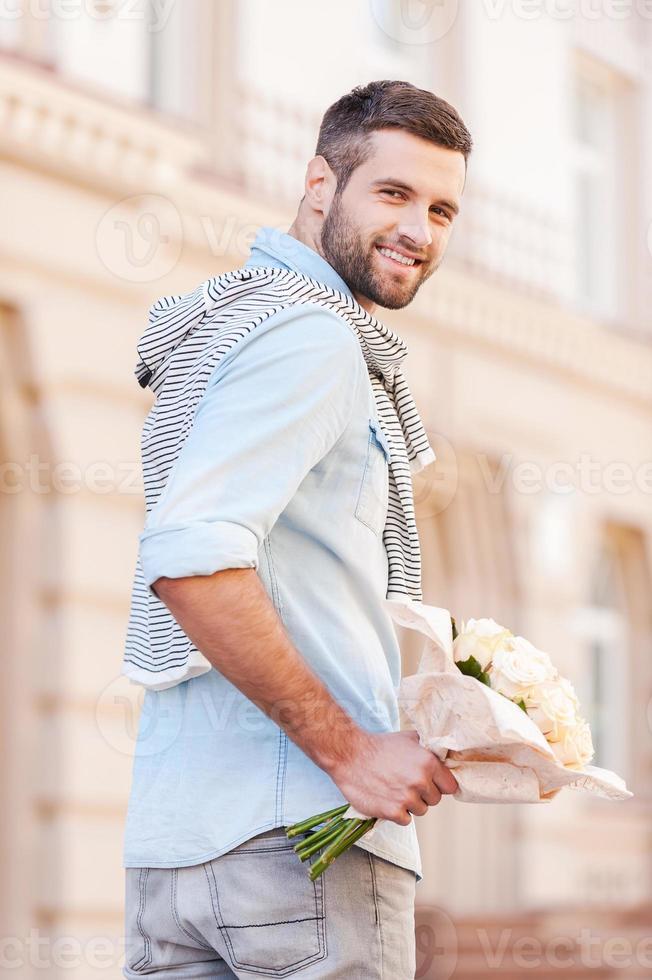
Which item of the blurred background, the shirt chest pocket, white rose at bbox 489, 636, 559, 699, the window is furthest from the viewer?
the window

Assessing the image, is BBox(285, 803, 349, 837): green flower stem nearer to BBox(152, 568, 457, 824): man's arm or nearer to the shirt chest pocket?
BBox(152, 568, 457, 824): man's arm

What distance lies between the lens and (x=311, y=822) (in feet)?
6.09

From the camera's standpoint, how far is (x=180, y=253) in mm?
7406

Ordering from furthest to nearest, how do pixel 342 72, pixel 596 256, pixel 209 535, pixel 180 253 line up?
pixel 596 256, pixel 342 72, pixel 180 253, pixel 209 535

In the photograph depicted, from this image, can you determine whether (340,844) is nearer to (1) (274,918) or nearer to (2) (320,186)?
(1) (274,918)

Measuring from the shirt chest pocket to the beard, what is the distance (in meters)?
0.22

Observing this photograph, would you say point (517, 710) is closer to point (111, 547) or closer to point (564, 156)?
point (111, 547)

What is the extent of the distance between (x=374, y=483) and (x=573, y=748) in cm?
42

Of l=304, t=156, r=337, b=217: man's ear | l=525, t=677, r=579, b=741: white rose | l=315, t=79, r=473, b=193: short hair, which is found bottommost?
l=525, t=677, r=579, b=741: white rose

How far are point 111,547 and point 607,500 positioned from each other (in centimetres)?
472

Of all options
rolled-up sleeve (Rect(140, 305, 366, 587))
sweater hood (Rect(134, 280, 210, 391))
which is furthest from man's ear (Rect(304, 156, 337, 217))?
rolled-up sleeve (Rect(140, 305, 366, 587))

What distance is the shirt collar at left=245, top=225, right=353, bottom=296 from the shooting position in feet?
7.11

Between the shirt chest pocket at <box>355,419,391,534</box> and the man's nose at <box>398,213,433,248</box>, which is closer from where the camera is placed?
the shirt chest pocket at <box>355,419,391,534</box>

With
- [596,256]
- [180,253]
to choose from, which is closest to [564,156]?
[596,256]
